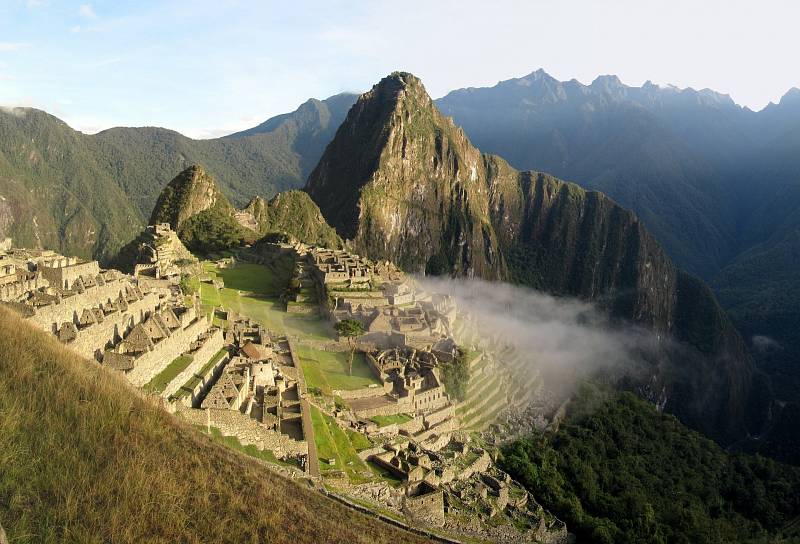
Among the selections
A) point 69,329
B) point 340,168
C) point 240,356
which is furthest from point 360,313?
point 340,168

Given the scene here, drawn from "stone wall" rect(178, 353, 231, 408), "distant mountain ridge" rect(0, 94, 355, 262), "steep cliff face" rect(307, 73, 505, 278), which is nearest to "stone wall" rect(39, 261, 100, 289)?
"stone wall" rect(178, 353, 231, 408)

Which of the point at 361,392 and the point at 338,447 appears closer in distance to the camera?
the point at 338,447

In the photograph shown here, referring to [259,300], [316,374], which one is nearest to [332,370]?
[316,374]

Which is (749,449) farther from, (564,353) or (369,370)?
(369,370)

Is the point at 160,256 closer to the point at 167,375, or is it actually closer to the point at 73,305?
the point at 73,305

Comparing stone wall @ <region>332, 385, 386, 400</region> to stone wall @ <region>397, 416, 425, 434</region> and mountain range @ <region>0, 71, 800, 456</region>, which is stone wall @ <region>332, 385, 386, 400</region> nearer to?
stone wall @ <region>397, 416, 425, 434</region>
